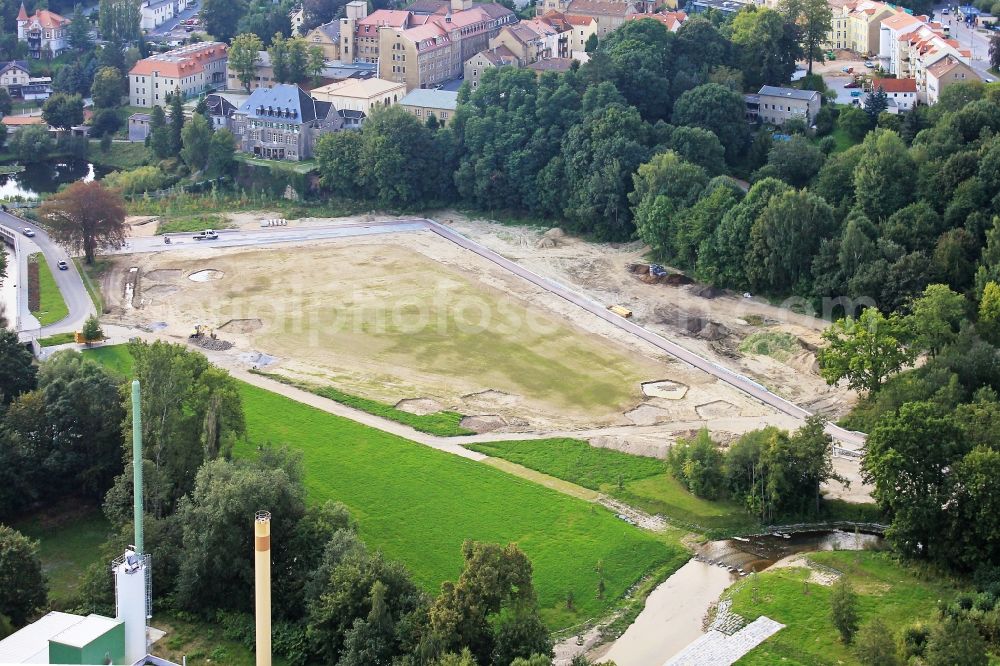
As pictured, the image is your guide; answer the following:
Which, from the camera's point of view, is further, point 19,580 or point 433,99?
point 433,99

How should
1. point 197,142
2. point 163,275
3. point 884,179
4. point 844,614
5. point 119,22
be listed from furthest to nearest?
1. point 119,22
2. point 197,142
3. point 163,275
4. point 884,179
5. point 844,614

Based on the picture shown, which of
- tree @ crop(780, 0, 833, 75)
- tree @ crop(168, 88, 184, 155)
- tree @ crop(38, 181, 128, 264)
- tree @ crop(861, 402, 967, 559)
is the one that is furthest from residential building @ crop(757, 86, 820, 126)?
tree @ crop(861, 402, 967, 559)

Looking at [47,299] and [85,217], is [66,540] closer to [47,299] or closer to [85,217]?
[47,299]

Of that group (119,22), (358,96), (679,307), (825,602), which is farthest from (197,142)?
(825,602)

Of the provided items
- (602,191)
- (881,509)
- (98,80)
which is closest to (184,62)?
(98,80)

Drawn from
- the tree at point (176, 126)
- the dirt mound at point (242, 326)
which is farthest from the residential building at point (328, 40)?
the dirt mound at point (242, 326)

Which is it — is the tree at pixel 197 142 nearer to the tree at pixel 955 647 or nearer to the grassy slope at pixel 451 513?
the grassy slope at pixel 451 513
